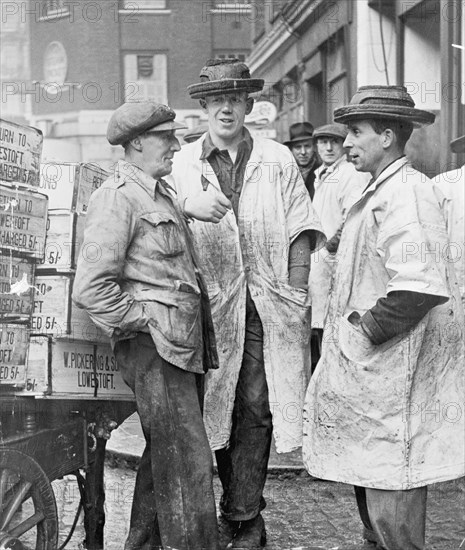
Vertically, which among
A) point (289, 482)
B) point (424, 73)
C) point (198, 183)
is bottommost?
point (289, 482)

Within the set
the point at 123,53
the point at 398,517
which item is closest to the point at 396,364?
the point at 398,517

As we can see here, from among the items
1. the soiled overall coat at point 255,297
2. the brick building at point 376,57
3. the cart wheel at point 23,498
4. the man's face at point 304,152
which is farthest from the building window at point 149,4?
the cart wheel at point 23,498

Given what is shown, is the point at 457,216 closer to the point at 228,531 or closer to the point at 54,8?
the point at 228,531

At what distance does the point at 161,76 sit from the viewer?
38312 millimetres

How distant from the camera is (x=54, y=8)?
37594mm

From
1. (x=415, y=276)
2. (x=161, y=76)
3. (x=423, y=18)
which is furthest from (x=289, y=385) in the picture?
(x=161, y=76)

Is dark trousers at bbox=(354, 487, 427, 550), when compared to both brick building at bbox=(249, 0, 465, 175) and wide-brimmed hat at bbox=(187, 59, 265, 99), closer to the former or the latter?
wide-brimmed hat at bbox=(187, 59, 265, 99)

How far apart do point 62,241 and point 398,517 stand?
69.4 inches

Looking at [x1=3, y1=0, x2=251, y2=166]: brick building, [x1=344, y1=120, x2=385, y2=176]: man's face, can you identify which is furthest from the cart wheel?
[x1=3, y1=0, x2=251, y2=166]: brick building

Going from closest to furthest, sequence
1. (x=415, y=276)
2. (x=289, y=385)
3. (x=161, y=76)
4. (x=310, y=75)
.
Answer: (x=415, y=276) < (x=289, y=385) < (x=310, y=75) < (x=161, y=76)

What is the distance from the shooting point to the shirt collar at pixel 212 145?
5125mm

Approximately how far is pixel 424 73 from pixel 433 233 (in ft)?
26.1

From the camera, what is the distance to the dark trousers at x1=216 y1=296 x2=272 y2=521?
5.05 meters

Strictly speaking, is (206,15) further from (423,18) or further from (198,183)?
(198,183)
